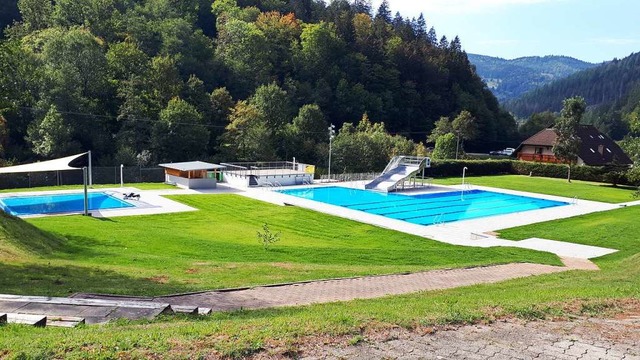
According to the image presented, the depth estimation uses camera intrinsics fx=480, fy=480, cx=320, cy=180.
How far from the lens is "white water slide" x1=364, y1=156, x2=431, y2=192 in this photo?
3578 cm

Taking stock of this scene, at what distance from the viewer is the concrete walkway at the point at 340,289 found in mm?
8555

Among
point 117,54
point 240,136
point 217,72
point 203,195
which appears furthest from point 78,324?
point 217,72

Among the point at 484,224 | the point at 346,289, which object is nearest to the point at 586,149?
the point at 484,224

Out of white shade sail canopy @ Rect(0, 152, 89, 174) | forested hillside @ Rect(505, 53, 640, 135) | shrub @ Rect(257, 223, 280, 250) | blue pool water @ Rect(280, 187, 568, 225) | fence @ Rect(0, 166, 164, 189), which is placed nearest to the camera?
shrub @ Rect(257, 223, 280, 250)

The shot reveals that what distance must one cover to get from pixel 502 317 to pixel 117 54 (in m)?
48.0

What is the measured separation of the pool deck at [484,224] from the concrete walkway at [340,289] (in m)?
5.44

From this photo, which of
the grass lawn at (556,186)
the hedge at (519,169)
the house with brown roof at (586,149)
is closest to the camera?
the grass lawn at (556,186)

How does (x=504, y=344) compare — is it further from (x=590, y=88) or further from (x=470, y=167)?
(x=590, y=88)

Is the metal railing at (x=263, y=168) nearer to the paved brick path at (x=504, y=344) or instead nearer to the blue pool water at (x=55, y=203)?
the blue pool water at (x=55, y=203)

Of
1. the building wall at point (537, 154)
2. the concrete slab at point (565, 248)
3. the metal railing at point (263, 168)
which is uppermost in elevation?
the building wall at point (537, 154)

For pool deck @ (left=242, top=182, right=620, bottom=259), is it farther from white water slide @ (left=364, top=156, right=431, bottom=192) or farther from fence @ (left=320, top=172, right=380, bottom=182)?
fence @ (left=320, top=172, right=380, bottom=182)

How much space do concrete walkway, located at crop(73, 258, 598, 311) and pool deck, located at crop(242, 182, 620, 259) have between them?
17.9ft

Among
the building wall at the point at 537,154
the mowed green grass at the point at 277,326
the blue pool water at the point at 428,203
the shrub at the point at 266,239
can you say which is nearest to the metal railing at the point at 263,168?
the blue pool water at the point at 428,203

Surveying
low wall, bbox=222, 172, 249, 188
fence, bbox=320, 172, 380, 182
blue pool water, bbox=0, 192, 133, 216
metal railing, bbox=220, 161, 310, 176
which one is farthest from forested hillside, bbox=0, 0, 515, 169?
low wall, bbox=222, 172, 249, 188
